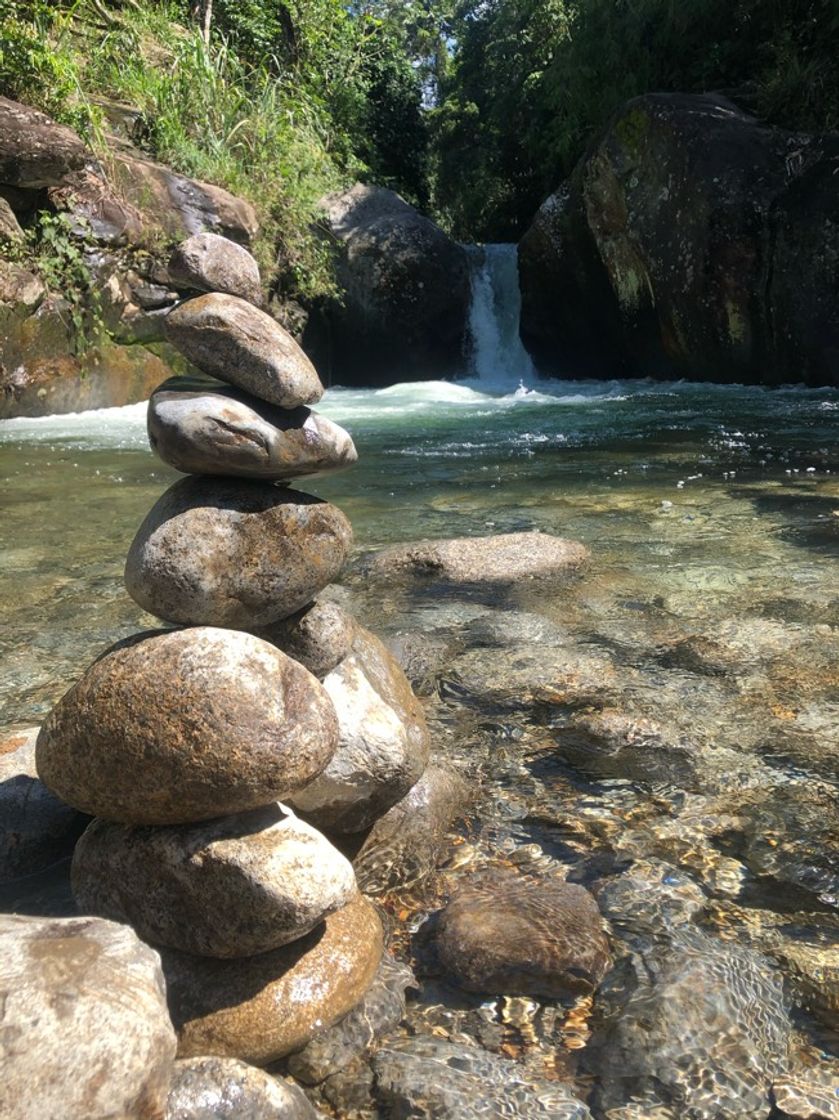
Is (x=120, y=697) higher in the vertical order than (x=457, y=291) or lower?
lower

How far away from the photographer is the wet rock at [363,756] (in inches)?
119

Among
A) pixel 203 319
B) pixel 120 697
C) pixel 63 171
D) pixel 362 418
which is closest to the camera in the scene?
pixel 120 697

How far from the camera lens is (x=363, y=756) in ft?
10.0

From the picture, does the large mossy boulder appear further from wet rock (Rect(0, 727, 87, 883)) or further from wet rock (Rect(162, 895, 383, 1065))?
wet rock (Rect(162, 895, 383, 1065))

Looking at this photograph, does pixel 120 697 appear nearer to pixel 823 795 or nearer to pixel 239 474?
pixel 239 474

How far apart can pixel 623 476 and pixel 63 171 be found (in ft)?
27.1

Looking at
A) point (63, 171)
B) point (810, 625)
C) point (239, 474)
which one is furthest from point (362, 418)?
point (239, 474)

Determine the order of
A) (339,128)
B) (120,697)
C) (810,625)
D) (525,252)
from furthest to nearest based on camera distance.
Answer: (339,128) → (525,252) → (810,625) → (120,697)

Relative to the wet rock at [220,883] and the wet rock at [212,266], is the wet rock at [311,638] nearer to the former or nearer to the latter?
the wet rock at [220,883]

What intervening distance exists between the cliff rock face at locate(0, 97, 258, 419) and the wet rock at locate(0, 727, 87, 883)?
10677 millimetres

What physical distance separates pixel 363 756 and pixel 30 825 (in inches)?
39.5

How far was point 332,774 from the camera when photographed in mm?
3006

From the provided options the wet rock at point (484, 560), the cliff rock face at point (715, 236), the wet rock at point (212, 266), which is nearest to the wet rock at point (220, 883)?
the wet rock at point (212, 266)

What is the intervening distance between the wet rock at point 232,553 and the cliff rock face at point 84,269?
10.7 m
